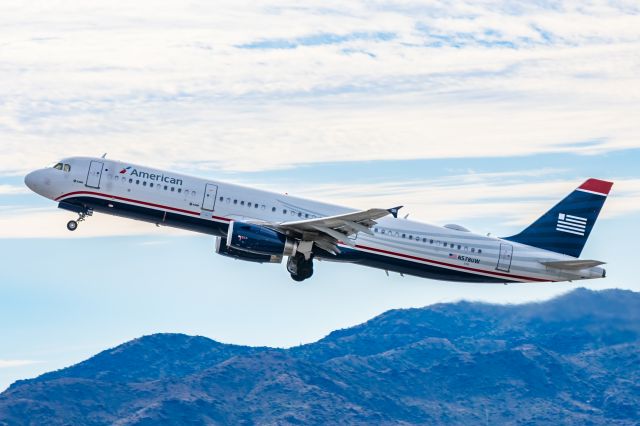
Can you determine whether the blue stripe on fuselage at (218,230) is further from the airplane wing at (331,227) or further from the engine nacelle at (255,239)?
the engine nacelle at (255,239)

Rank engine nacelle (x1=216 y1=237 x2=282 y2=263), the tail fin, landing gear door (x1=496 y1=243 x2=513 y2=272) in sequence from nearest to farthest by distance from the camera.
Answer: engine nacelle (x1=216 y1=237 x2=282 y2=263), landing gear door (x1=496 y1=243 x2=513 y2=272), the tail fin

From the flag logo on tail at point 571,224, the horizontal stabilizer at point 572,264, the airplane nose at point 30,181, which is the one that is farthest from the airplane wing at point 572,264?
the airplane nose at point 30,181

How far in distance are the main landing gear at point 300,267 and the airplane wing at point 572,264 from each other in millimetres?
14880

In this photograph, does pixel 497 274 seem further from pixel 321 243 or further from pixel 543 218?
pixel 321 243

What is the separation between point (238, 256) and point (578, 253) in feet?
73.5

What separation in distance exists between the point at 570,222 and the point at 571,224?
0.51 feet

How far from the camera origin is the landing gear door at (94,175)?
66.5 meters

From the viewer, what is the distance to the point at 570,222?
73.5m

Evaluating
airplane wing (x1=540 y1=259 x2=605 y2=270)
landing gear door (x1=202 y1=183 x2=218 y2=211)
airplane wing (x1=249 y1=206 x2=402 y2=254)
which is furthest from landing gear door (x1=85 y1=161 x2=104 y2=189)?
airplane wing (x1=540 y1=259 x2=605 y2=270)

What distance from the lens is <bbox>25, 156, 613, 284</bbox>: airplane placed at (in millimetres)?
65625

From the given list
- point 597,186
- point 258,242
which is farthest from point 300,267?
point 597,186

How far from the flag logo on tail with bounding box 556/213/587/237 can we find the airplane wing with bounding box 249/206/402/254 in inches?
559

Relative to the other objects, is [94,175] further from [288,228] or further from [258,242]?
[288,228]

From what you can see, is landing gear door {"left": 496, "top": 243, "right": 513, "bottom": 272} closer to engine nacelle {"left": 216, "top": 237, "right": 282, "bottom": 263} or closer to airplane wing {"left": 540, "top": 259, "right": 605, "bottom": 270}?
airplane wing {"left": 540, "top": 259, "right": 605, "bottom": 270}
